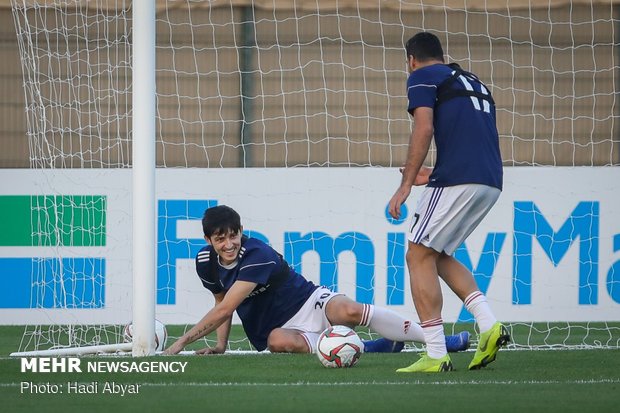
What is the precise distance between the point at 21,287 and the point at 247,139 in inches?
118

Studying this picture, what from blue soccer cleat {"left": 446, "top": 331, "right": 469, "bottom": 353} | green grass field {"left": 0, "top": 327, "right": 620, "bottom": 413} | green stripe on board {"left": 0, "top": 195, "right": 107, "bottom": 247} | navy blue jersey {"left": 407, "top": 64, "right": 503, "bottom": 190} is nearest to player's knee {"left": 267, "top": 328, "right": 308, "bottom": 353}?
green grass field {"left": 0, "top": 327, "right": 620, "bottom": 413}

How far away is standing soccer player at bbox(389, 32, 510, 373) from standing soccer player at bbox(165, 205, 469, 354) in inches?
46.2

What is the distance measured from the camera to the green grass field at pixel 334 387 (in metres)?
5.39

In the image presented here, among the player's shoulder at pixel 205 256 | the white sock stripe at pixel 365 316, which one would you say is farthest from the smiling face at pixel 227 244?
the white sock stripe at pixel 365 316

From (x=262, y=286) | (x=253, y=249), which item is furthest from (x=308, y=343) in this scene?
(x=253, y=249)

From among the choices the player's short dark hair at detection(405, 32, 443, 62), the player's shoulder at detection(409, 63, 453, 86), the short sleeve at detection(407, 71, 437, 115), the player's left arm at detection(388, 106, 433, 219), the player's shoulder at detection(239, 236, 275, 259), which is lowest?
the player's shoulder at detection(239, 236, 275, 259)

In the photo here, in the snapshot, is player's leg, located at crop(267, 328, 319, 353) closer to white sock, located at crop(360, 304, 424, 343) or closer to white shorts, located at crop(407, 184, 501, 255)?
white sock, located at crop(360, 304, 424, 343)

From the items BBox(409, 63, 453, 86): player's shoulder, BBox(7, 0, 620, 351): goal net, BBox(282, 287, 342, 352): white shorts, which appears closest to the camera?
BBox(409, 63, 453, 86): player's shoulder

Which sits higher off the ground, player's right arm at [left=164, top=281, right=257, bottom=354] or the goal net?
the goal net

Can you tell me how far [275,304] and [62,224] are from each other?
118 inches

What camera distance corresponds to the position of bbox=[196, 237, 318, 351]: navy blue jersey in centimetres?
762

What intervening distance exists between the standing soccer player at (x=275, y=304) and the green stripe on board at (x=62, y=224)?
106 inches

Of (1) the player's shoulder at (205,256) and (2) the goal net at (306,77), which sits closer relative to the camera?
(1) the player's shoulder at (205,256)

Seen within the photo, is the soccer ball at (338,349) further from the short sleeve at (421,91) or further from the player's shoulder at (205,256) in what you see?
the short sleeve at (421,91)
